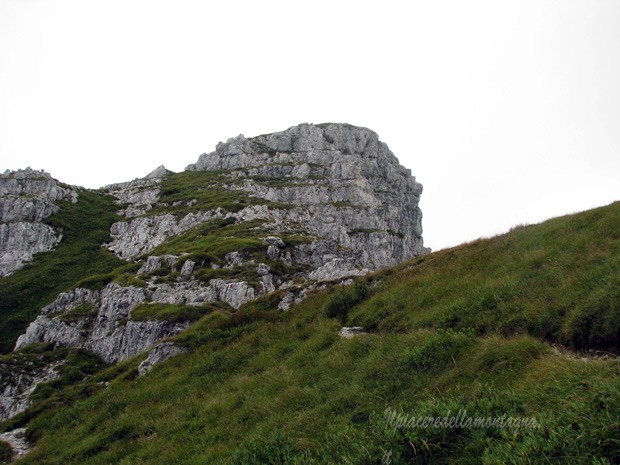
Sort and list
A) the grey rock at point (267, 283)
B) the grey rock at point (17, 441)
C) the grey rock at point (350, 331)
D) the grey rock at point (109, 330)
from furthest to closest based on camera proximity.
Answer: the grey rock at point (267, 283) < the grey rock at point (109, 330) < the grey rock at point (17, 441) < the grey rock at point (350, 331)

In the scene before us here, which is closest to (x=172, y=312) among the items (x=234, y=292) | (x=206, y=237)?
(x=234, y=292)

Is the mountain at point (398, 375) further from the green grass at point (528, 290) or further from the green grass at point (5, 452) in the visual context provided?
the green grass at point (5, 452)

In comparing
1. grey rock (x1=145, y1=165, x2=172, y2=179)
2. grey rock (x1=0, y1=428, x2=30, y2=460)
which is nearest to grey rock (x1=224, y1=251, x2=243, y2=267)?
grey rock (x1=0, y1=428, x2=30, y2=460)

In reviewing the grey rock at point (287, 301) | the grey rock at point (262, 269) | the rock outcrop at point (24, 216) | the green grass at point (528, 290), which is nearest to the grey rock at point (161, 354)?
the grey rock at point (287, 301)

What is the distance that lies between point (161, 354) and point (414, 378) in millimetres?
14299

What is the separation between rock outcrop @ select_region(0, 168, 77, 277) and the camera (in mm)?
89312

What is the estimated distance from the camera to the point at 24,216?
9794 cm

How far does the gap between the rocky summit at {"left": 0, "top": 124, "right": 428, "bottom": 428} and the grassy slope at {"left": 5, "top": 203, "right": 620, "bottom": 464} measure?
4.88 metres

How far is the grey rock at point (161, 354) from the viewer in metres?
16.5

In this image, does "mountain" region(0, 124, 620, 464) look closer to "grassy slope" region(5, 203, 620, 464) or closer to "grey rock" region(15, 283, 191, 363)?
"grassy slope" region(5, 203, 620, 464)

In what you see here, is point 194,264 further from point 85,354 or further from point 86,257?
point 86,257

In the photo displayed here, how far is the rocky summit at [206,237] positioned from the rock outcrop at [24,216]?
0.33m

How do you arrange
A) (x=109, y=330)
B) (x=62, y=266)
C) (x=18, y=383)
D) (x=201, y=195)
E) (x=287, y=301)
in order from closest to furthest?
(x=287, y=301), (x=18, y=383), (x=109, y=330), (x=62, y=266), (x=201, y=195)

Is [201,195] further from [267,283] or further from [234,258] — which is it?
[267,283]
